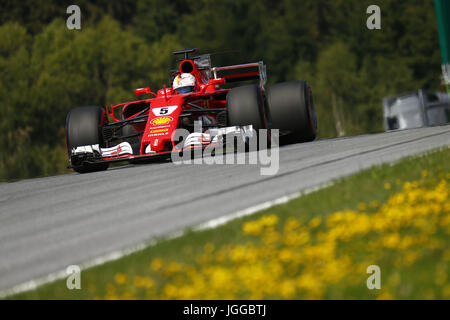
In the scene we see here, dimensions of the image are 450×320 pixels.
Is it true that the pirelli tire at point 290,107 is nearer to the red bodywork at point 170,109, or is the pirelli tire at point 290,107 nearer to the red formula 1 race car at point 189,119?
the red formula 1 race car at point 189,119

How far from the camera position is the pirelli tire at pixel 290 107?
11.1 metres

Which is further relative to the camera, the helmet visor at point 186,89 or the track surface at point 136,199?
the helmet visor at point 186,89

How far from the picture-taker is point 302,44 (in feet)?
149

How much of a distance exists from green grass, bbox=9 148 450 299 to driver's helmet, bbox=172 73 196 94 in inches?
208

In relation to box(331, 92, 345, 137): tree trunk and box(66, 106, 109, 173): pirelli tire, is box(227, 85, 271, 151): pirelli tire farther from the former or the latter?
box(331, 92, 345, 137): tree trunk

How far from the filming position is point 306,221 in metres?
5.13

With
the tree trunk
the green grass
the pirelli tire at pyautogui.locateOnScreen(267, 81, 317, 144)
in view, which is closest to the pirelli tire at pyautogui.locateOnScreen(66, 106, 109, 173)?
the pirelli tire at pyautogui.locateOnScreen(267, 81, 317, 144)

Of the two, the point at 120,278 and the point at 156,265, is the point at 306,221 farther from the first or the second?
the point at 120,278

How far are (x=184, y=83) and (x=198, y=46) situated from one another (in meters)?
21.9

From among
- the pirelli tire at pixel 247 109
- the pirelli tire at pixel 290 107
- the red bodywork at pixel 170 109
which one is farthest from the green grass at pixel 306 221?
the pirelli tire at pixel 290 107

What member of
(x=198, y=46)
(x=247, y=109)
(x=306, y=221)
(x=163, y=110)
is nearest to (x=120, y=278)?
(x=306, y=221)

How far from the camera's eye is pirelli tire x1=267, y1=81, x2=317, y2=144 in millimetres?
11094

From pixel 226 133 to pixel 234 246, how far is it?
5303 millimetres
